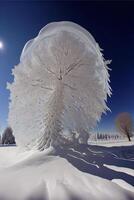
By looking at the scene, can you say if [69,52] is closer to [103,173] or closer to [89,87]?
[89,87]

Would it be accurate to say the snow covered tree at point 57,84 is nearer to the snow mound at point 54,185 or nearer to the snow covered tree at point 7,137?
the snow mound at point 54,185

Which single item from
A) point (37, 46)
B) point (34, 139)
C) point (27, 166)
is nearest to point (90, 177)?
point (27, 166)

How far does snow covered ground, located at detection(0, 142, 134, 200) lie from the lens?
342 cm

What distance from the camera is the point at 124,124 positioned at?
111 feet

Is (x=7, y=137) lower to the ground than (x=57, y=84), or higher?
lower

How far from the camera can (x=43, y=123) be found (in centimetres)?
901

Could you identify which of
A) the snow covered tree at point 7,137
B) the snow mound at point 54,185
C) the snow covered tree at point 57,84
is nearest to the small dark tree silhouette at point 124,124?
the snow covered tree at point 7,137

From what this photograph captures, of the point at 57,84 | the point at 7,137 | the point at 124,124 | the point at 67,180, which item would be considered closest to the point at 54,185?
the point at 67,180

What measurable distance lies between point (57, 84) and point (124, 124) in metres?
27.2

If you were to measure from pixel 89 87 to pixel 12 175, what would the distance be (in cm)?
614

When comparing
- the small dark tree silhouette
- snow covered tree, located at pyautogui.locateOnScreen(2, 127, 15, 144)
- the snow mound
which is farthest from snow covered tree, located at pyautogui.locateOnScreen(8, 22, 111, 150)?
the small dark tree silhouette

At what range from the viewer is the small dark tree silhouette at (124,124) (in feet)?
111

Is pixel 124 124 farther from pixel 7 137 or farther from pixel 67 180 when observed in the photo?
pixel 67 180

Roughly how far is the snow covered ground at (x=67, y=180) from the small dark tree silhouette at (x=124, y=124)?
29.1 metres
